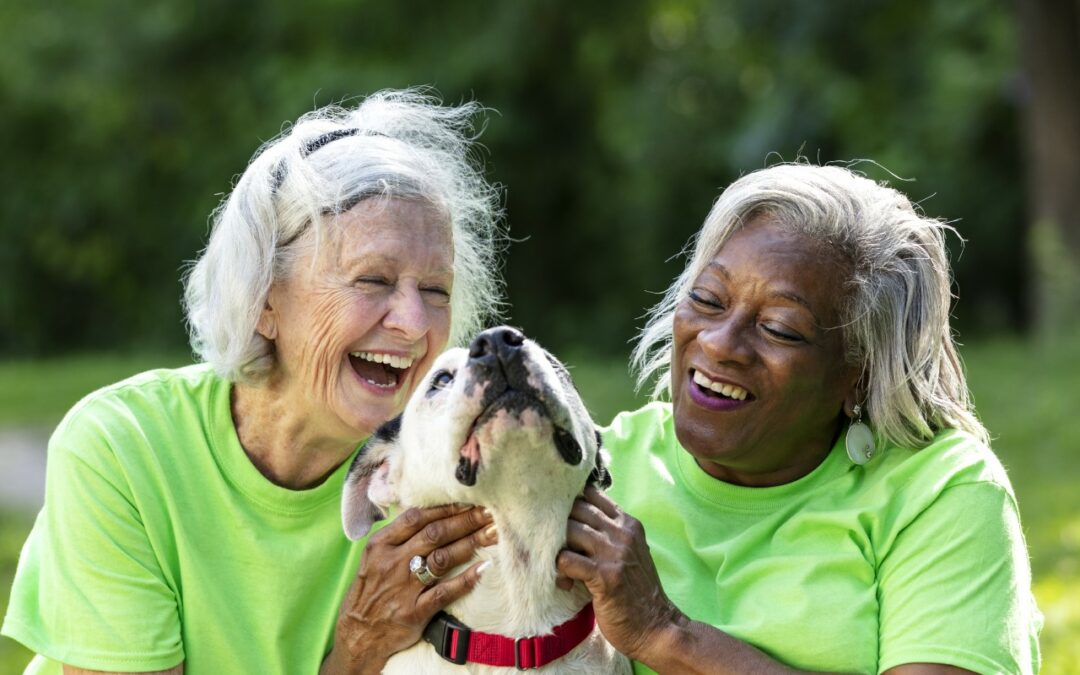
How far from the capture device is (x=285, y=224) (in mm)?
3984

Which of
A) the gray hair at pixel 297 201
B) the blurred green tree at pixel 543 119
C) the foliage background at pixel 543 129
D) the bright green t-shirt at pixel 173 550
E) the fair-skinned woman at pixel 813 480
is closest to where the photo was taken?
the fair-skinned woman at pixel 813 480

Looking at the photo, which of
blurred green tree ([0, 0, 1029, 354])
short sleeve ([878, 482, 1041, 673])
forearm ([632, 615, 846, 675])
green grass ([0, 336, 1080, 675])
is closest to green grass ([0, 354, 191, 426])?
green grass ([0, 336, 1080, 675])

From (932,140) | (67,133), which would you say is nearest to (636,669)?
(932,140)

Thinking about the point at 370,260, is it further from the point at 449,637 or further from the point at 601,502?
the point at 449,637

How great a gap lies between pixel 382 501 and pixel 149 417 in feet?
2.39

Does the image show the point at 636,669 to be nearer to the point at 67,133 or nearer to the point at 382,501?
the point at 382,501

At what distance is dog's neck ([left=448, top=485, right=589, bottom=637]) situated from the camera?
11.6ft

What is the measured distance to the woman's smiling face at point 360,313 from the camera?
3863mm

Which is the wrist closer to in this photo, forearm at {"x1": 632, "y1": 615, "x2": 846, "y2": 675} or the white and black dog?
forearm at {"x1": 632, "y1": 615, "x2": 846, "y2": 675}

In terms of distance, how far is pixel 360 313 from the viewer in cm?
384

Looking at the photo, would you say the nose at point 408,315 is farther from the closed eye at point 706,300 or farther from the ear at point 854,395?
the ear at point 854,395

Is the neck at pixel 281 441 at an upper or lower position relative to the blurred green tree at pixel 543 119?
lower

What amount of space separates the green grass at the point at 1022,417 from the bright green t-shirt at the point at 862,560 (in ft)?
3.36

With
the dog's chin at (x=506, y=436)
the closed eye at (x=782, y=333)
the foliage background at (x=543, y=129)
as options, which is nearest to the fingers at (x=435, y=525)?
the dog's chin at (x=506, y=436)
